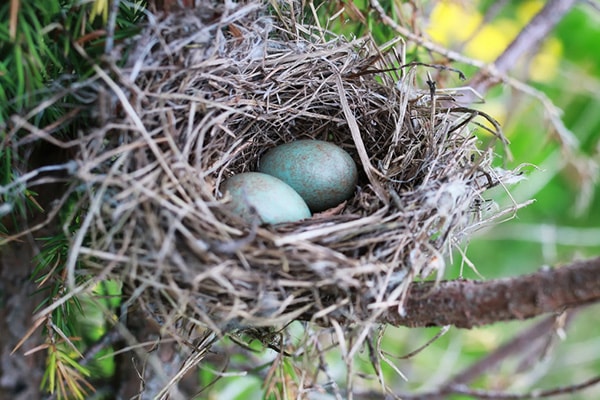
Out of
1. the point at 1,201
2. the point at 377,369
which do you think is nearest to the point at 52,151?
the point at 1,201

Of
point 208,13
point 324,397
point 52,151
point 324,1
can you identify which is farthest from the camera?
point 324,397

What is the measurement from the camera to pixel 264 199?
31.4 inches

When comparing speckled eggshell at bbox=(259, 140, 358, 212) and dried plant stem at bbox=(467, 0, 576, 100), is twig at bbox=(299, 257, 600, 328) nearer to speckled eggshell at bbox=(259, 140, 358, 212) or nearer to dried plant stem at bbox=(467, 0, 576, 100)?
speckled eggshell at bbox=(259, 140, 358, 212)

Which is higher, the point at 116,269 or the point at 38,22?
the point at 38,22

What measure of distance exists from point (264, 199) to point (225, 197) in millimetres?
66

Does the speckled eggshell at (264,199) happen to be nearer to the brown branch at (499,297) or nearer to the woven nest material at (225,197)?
the woven nest material at (225,197)

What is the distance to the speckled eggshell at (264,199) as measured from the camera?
30.6 inches

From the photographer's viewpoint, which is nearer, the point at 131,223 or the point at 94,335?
the point at 131,223

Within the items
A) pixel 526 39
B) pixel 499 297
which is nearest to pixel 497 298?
pixel 499 297

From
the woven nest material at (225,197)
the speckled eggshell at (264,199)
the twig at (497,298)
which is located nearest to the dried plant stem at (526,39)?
the woven nest material at (225,197)

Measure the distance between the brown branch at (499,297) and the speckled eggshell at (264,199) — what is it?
0.62ft

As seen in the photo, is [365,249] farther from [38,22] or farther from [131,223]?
[38,22]

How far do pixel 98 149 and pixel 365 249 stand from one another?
0.32m

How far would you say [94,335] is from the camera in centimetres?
131
